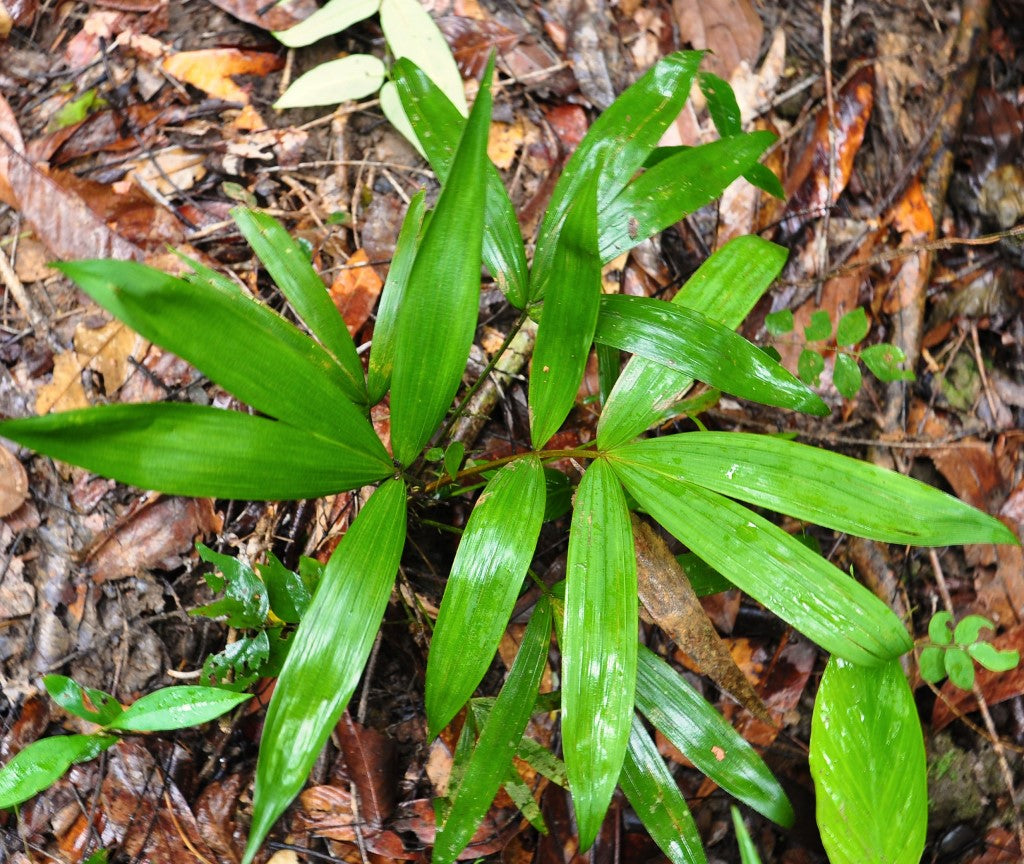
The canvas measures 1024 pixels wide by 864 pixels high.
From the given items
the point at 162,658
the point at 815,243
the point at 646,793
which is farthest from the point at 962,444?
the point at 162,658

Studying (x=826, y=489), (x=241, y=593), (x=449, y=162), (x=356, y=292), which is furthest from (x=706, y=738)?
(x=356, y=292)

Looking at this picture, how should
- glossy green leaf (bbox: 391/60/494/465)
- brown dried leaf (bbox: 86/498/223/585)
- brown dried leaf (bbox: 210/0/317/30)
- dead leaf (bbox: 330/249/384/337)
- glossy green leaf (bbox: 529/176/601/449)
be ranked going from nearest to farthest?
glossy green leaf (bbox: 391/60/494/465), glossy green leaf (bbox: 529/176/601/449), brown dried leaf (bbox: 86/498/223/585), dead leaf (bbox: 330/249/384/337), brown dried leaf (bbox: 210/0/317/30)

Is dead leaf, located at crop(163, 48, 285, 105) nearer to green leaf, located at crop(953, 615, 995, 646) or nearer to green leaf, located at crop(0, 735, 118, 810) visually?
green leaf, located at crop(0, 735, 118, 810)

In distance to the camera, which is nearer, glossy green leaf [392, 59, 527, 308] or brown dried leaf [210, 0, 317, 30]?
glossy green leaf [392, 59, 527, 308]

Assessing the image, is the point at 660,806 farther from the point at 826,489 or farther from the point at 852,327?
the point at 852,327

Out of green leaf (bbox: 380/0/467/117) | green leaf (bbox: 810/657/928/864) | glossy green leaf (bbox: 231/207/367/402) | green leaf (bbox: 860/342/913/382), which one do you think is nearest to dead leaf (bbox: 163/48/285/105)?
green leaf (bbox: 380/0/467/117)

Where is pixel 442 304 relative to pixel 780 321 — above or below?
above
